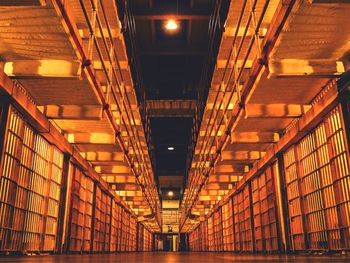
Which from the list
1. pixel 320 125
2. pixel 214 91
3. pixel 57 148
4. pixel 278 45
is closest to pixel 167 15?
pixel 214 91

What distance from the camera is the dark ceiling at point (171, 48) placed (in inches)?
478

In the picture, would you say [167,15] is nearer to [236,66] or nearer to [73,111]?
[236,66]

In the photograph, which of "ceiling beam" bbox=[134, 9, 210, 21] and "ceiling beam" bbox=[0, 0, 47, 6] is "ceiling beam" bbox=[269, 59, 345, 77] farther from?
"ceiling beam" bbox=[134, 9, 210, 21]

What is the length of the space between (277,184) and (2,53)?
23.5 feet

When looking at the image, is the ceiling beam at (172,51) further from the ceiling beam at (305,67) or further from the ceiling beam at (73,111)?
the ceiling beam at (305,67)

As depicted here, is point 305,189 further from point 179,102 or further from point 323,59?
point 179,102

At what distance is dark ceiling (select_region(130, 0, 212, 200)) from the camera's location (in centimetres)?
1213

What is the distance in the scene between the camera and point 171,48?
1434 centimetres

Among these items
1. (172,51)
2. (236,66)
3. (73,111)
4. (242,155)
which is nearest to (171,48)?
(172,51)

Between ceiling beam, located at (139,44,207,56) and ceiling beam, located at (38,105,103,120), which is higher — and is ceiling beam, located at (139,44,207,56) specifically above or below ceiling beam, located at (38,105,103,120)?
above

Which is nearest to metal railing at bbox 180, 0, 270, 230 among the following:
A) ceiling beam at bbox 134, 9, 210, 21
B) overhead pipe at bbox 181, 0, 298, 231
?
overhead pipe at bbox 181, 0, 298, 231

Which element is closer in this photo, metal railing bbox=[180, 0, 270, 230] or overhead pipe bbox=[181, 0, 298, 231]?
overhead pipe bbox=[181, 0, 298, 231]

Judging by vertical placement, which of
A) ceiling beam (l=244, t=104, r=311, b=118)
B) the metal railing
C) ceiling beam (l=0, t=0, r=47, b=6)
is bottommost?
ceiling beam (l=244, t=104, r=311, b=118)

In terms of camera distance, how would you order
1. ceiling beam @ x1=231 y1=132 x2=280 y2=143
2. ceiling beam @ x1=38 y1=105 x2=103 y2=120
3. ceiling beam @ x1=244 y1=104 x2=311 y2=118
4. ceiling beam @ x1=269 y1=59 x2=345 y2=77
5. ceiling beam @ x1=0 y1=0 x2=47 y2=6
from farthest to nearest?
ceiling beam @ x1=231 y1=132 x2=280 y2=143 < ceiling beam @ x1=38 y1=105 x2=103 y2=120 < ceiling beam @ x1=244 y1=104 x2=311 y2=118 < ceiling beam @ x1=269 y1=59 x2=345 y2=77 < ceiling beam @ x1=0 y1=0 x2=47 y2=6
